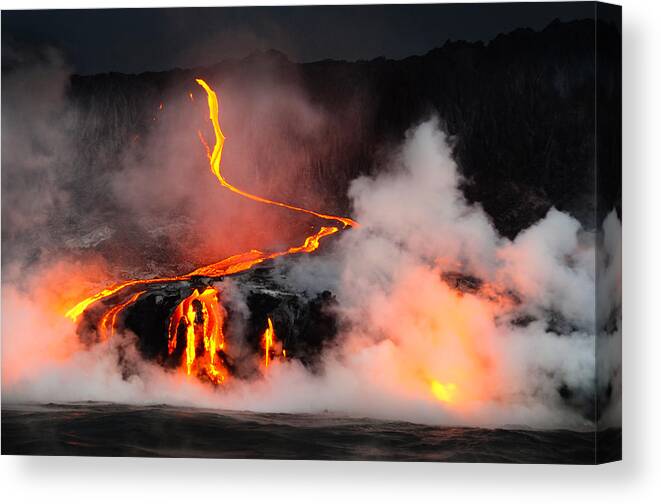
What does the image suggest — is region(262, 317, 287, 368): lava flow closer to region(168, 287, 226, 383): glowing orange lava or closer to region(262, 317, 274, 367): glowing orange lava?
region(262, 317, 274, 367): glowing orange lava

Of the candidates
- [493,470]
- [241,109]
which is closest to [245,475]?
[493,470]

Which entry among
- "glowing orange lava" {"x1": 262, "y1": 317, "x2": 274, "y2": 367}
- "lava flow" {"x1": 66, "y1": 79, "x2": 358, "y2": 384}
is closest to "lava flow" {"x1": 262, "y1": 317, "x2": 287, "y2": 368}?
"glowing orange lava" {"x1": 262, "y1": 317, "x2": 274, "y2": 367}

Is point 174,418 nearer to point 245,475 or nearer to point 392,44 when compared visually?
point 245,475

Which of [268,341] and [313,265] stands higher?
[313,265]

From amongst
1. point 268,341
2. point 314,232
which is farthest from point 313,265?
point 268,341

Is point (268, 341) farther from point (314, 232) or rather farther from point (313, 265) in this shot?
point (314, 232)

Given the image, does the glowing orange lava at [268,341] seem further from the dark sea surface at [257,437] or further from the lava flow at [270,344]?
the dark sea surface at [257,437]
